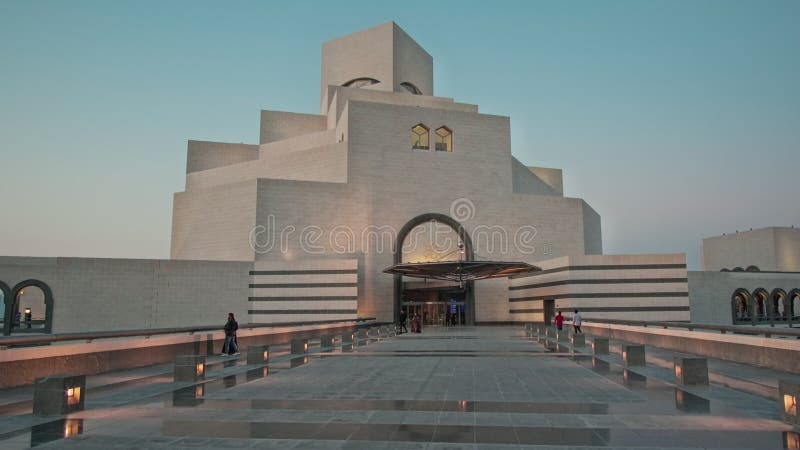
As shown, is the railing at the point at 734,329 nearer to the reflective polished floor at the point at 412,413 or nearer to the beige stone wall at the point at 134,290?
the reflective polished floor at the point at 412,413

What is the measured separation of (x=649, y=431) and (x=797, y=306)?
228 feet

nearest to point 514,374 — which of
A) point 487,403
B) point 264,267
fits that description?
point 487,403

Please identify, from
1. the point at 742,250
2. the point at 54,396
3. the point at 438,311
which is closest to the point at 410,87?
the point at 438,311

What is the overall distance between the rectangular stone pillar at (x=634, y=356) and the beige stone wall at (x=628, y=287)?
26501 mm

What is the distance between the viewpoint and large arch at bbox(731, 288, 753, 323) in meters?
47.6

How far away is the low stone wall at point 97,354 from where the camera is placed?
38.1 feet

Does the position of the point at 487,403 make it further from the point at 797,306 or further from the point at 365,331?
the point at 797,306

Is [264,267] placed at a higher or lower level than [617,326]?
higher

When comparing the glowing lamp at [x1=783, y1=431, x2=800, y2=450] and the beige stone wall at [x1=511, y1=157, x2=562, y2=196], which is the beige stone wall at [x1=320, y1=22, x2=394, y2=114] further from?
the glowing lamp at [x1=783, y1=431, x2=800, y2=450]

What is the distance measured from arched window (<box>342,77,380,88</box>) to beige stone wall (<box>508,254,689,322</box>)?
2843cm

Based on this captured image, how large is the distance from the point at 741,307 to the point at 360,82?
43.8 metres

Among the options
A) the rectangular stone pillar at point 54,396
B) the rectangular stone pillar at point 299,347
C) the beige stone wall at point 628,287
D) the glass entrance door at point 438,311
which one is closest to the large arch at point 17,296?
the rectangular stone pillar at point 299,347

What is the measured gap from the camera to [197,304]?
142 ft

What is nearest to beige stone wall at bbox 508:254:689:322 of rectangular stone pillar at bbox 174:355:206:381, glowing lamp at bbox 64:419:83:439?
rectangular stone pillar at bbox 174:355:206:381
